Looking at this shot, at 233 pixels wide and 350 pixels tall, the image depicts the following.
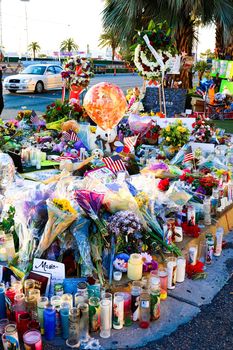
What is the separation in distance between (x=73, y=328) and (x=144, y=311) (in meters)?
0.52

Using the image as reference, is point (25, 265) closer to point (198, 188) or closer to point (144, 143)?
point (198, 188)

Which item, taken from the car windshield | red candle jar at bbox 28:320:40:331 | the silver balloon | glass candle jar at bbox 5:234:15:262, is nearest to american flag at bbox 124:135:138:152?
the silver balloon

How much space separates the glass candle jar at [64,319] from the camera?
274cm

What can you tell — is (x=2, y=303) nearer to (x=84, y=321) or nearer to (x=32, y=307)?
(x=32, y=307)

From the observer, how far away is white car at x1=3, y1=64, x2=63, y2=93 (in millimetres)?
17281

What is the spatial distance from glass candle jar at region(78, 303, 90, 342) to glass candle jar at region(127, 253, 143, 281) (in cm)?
60

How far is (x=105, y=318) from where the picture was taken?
9.14ft

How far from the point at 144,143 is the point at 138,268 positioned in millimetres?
4163

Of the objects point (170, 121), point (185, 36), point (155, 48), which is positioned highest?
point (185, 36)

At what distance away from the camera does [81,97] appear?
33.3 feet

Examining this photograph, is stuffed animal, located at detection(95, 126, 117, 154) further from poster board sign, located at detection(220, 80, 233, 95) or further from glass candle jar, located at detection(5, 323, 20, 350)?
poster board sign, located at detection(220, 80, 233, 95)

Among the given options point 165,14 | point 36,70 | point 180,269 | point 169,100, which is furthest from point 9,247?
point 36,70

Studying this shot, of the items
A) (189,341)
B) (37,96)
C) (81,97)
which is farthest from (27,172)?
(37,96)

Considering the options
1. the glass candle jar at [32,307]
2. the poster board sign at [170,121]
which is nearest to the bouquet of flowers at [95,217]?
the glass candle jar at [32,307]
